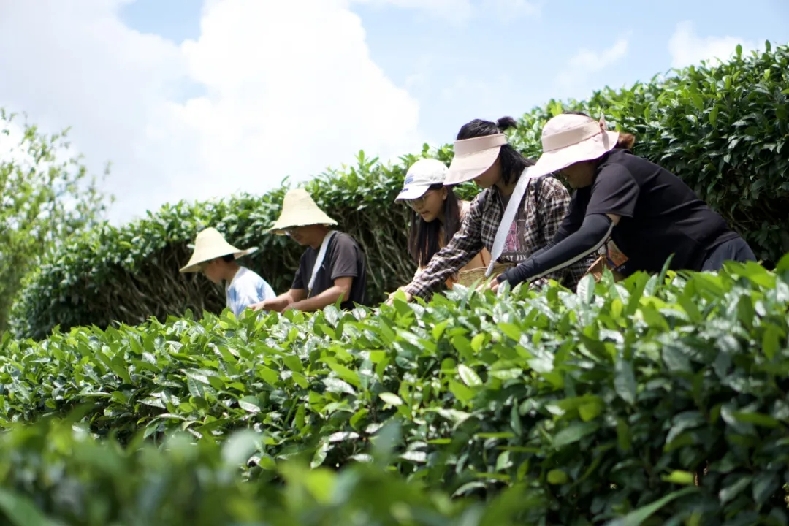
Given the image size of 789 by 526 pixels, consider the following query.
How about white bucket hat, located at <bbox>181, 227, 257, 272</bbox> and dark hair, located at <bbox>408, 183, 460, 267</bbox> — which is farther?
white bucket hat, located at <bbox>181, 227, 257, 272</bbox>

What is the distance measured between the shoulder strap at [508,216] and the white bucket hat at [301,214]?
76.6 inches

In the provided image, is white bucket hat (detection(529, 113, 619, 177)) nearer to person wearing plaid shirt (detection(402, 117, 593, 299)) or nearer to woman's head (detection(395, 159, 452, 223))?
person wearing plaid shirt (detection(402, 117, 593, 299))

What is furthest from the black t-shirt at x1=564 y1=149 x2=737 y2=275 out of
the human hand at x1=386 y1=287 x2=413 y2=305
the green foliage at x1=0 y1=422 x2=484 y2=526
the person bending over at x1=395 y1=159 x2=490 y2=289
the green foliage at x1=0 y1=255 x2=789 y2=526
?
the green foliage at x1=0 y1=422 x2=484 y2=526

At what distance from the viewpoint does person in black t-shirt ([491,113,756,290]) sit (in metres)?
4.02

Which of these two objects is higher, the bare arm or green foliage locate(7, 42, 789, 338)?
green foliage locate(7, 42, 789, 338)

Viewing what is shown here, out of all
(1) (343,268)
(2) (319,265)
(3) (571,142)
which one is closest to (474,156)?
(3) (571,142)

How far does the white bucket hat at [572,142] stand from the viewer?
426 centimetres

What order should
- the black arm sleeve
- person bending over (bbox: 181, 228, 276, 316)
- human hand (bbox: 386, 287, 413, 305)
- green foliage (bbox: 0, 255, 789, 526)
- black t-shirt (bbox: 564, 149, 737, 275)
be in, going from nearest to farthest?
green foliage (bbox: 0, 255, 789, 526), the black arm sleeve, black t-shirt (bbox: 564, 149, 737, 275), human hand (bbox: 386, 287, 413, 305), person bending over (bbox: 181, 228, 276, 316)


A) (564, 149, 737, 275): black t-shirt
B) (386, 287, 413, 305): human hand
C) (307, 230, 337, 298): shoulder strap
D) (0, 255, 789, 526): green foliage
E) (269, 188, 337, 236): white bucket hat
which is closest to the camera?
(0, 255, 789, 526): green foliage

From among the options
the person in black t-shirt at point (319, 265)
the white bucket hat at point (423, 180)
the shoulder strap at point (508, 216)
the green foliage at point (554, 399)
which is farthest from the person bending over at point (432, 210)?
the green foliage at point (554, 399)

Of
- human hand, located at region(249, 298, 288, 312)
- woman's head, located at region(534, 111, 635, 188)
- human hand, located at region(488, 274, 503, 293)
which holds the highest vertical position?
woman's head, located at region(534, 111, 635, 188)

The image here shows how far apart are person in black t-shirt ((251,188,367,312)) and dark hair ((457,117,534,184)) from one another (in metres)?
1.40

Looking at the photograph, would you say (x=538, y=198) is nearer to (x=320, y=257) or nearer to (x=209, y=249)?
(x=320, y=257)

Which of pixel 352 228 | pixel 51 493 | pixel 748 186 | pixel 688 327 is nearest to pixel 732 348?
pixel 688 327
